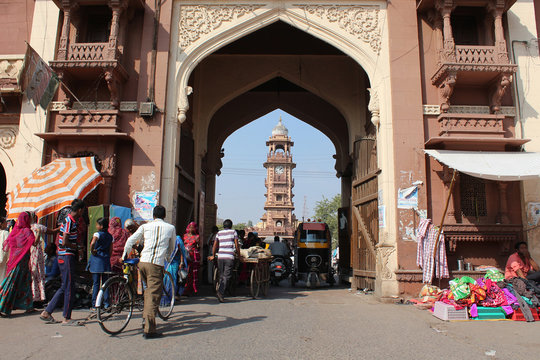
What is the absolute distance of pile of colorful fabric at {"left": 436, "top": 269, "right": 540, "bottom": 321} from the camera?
6.27m

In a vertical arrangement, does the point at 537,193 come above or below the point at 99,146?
below

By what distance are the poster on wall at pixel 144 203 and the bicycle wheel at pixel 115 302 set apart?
355cm

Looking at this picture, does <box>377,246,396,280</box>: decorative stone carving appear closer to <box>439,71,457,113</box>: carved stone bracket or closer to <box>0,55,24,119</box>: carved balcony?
<box>439,71,457,113</box>: carved stone bracket

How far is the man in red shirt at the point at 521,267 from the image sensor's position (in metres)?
6.81

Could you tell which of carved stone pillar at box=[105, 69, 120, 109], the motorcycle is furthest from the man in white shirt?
the motorcycle

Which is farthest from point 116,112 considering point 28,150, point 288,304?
point 288,304

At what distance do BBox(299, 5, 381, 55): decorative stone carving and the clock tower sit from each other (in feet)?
145

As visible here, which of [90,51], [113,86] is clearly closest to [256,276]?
[113,86]

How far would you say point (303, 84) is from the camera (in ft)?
41.9

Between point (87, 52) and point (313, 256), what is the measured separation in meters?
7.88

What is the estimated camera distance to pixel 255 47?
41.4 feet

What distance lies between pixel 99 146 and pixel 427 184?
22.3 feet

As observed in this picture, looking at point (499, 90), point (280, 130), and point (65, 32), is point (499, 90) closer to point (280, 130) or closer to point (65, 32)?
point (65, 32)

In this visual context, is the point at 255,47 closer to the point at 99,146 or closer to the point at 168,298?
the point at 99,146
